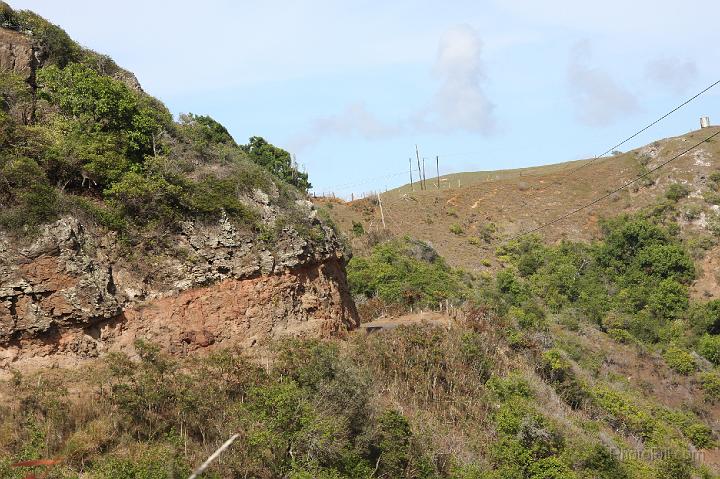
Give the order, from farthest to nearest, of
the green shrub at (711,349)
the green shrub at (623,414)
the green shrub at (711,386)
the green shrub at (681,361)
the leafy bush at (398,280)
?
the green shrub at (711,349) < the green shrub at (681,361) < the green shrub at (711,386) < the leafy bush at (398,280) < the green shrub at (623,414)

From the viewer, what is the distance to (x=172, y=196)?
18031mm

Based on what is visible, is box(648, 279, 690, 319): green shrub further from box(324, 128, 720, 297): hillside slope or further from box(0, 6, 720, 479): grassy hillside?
box(0, 6, 720, 479): grassy hillside

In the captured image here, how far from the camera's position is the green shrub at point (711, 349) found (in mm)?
44312

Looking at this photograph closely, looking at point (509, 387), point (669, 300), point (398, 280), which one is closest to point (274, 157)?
point (398, 280)

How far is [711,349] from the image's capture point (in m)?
44.5

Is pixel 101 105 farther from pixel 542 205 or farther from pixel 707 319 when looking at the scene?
pixel 542 205

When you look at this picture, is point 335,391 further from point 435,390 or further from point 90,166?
point 90,166

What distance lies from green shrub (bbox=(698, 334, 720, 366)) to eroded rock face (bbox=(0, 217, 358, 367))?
3187 centimetres

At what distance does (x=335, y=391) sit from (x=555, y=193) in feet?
198

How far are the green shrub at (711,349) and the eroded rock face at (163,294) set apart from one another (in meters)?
31.9

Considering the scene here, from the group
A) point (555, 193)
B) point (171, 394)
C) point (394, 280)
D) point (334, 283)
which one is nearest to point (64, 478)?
point (171, 394)

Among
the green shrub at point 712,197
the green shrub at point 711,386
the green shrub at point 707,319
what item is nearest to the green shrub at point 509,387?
the green shrub at point 711,386

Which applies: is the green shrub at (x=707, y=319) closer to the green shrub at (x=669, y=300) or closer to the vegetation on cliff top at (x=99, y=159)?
the green shrub at (x=669, y=300)

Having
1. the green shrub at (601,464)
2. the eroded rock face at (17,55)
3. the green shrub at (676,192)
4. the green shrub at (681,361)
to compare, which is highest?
the eroded rock face at (17,55)
